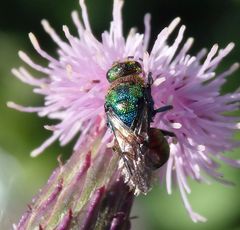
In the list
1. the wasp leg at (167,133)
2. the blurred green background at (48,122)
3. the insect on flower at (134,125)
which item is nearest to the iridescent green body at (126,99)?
the insect on flower at (134,125)

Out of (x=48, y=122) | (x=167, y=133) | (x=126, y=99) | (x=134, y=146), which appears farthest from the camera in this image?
(x=48, y=122)

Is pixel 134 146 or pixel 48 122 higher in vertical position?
pixel 48 122

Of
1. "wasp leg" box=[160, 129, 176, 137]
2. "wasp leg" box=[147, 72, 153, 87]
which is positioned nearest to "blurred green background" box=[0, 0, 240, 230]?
"wasp leg" box=[160, 129, 176, 137]

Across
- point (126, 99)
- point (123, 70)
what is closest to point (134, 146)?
point (126, 99)

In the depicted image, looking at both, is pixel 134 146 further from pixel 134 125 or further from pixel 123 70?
pixel 123 70

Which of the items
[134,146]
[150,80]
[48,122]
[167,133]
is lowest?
[134,146]

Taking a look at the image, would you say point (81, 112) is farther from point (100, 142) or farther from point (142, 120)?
point (142, 120)

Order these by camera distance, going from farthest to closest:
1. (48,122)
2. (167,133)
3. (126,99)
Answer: (48,122) → (167,133) → (126,99)
